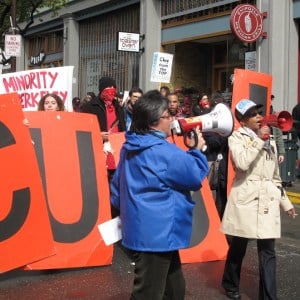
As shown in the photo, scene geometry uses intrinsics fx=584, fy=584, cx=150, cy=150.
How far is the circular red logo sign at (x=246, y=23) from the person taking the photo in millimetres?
12578

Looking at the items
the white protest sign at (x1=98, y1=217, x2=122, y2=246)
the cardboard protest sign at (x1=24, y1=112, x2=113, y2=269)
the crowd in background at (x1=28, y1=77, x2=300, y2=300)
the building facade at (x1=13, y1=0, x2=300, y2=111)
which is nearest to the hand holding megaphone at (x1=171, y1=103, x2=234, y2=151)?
the crowd in background at (x1=28, y1=77, x2=300, y2=300)

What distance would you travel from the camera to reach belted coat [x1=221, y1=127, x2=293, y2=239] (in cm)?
437

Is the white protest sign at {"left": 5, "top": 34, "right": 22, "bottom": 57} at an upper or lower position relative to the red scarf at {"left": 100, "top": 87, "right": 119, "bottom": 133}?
upper

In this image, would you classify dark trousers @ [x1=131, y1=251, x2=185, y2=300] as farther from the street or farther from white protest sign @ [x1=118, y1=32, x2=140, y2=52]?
white protest sign @ [x1=118, y1=32, x2=140, y2=52]

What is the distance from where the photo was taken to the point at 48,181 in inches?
217

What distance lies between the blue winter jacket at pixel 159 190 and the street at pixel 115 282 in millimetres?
1650

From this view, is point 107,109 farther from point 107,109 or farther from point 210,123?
point 210,123

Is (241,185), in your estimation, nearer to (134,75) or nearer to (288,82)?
(288,82)

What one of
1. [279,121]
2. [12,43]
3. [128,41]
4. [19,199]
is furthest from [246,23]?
[19,199]

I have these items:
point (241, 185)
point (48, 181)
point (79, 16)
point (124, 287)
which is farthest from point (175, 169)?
point (79, 16)

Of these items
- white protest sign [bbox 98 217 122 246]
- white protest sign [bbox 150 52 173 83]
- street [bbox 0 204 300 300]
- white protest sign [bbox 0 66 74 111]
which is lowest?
street [bbox 0 204 300 300]

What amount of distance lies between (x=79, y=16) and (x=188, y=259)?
1716 centimetres

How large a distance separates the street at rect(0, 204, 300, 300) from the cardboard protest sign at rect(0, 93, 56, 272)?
254 mm

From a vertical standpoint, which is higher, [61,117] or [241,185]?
[61,117]
